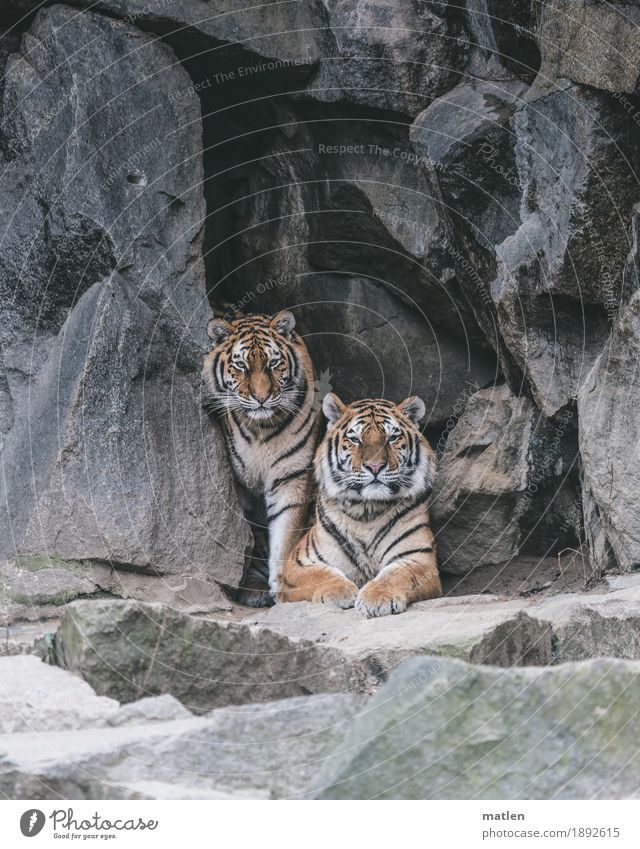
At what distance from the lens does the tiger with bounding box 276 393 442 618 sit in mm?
8578

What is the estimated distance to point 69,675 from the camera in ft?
16.9

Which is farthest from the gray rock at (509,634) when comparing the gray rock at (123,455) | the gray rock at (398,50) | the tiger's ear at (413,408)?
the gray rock at (398,50)

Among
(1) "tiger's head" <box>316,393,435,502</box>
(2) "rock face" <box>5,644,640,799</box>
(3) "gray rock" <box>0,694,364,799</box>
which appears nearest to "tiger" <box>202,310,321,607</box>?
(1) "tiger's head" <box>316,393,435,502</box>

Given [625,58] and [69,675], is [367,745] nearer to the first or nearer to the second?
[69,675]

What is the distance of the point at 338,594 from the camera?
809 cm

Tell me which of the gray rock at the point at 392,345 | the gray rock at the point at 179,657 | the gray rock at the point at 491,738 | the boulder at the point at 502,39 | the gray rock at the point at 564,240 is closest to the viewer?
the gray rock at the point at 491,738

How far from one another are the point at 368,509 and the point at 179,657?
11.3ft

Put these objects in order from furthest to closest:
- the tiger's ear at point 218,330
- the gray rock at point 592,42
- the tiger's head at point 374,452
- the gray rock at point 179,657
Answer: the tiger's ear at point 218,330 → the tiger's head at point 374,452 → the gray rock at point 592,42 → the gray rock at point 179,657

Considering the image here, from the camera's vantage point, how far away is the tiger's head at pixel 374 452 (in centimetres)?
875

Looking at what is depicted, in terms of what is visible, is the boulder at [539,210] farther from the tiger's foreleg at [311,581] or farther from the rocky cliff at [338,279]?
the tiger's foreleg at [311,581]

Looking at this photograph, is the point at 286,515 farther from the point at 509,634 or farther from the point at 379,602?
the point at 509,634

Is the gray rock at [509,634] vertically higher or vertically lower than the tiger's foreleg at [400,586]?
lower

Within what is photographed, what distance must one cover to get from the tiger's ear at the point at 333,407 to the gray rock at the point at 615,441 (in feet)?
6.77

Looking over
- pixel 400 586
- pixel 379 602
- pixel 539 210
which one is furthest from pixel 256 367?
pixel 539 210
